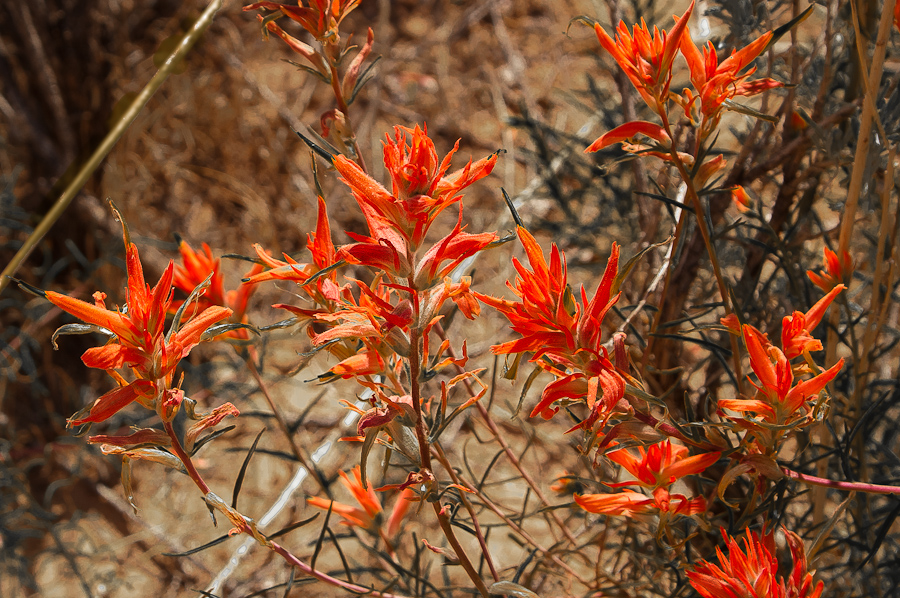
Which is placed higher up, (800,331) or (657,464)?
(800,331)

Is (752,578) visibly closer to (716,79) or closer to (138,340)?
(716,79)

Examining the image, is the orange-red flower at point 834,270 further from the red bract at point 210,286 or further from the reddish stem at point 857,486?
the red bract at point 210,286

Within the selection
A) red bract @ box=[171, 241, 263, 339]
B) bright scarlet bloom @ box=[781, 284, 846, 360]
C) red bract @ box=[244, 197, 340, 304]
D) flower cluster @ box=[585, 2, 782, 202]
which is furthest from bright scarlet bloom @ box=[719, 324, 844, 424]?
red bract @ box=[171, 241, 263, 339]

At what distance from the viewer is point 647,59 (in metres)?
0.46

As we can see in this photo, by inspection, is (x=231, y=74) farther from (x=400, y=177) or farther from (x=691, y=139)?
(x=400, y=177)

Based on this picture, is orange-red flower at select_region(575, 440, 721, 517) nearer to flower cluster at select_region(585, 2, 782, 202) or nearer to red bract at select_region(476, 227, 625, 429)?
red bract at select_region(476, 227, 625, 429)

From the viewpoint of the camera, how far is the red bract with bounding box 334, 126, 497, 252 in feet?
1.31

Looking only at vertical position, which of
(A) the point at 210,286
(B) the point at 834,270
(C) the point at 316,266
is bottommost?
(A) the point at 210,286

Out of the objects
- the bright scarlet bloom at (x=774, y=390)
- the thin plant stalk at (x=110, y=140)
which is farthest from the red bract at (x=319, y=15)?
the bright scarlet bloom at (x=774, y=390)

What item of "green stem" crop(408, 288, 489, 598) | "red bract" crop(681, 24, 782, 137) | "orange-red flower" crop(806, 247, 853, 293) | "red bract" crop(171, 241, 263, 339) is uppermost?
"red bract" crop(681, 24, 782, 137)

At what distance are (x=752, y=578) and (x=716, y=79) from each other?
348 mm

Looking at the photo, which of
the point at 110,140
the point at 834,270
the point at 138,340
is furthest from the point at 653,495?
the point at 110,140

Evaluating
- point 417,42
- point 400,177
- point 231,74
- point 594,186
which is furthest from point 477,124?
point 400,177

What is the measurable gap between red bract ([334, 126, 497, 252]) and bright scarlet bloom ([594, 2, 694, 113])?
0.43 feet
